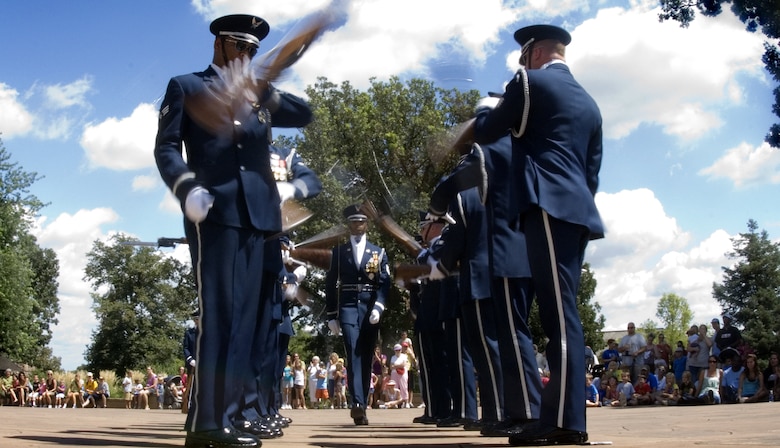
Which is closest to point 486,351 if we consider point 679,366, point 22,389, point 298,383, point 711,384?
point 711,384

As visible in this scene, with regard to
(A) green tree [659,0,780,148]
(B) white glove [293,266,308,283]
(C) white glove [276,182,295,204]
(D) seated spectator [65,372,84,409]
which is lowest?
(D) seated spectator [65,372,84,409]

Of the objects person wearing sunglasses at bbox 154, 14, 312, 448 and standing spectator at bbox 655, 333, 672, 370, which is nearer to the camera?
person wearing sunglasses at bbox 154, 14, 312, 448

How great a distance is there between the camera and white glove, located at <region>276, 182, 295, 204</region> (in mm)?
5223

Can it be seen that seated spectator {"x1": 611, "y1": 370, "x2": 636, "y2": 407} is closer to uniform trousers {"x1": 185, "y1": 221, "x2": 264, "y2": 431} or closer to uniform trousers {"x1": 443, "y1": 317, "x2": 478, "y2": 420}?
uniform trousers {"x1": 443, "y1": 317, "x2": 478, "y2": 420}

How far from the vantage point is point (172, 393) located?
28.4 m

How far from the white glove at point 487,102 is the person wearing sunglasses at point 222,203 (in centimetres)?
122

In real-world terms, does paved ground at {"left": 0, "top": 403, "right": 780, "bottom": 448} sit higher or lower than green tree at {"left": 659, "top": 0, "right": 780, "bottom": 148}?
lower

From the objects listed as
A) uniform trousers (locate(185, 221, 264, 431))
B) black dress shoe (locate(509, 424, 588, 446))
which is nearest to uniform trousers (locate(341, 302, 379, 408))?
uniform trousers (locate(185, 221, 264, 431))

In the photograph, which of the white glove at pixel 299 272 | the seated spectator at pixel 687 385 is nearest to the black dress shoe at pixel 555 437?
the white glove at pixel 299 272

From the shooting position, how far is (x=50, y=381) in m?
34.2

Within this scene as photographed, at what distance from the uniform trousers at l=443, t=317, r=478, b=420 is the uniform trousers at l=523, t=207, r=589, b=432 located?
384 cm

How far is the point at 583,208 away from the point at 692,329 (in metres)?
13.6

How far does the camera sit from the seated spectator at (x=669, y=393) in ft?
54.5

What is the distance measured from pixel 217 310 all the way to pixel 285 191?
0.91 meters
